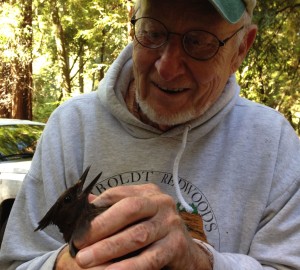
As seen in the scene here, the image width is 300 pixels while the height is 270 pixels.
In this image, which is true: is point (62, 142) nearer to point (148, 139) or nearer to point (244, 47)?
point (148, 139)

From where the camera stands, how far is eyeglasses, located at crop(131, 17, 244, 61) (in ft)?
6.50

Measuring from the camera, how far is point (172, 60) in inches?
78.4

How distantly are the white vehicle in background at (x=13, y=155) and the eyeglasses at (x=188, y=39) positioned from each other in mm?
5003

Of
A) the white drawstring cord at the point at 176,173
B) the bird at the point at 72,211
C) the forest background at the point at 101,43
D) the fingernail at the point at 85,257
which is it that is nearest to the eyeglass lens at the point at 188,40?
the white drawstring cord at the point at 176,173

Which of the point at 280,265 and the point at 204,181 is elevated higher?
the point at 204,181

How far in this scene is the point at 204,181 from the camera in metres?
2.09

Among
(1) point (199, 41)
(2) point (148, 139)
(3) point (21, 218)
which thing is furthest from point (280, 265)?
(3) point (21, 218)

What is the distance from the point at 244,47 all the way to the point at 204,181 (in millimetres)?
729

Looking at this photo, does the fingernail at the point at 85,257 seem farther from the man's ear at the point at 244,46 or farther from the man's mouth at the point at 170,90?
the man's ear at the point at 244,46

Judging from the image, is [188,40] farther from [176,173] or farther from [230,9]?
[176,173]

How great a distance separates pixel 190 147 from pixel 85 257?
3.20ft

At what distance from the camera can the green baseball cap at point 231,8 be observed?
1.83 m

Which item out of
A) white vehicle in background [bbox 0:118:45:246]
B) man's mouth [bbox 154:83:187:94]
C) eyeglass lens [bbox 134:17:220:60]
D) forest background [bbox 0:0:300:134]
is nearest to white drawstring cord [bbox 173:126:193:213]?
man's mouth [bbox 154:83:187:94]

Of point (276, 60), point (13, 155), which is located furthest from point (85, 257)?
point (276, 60)
